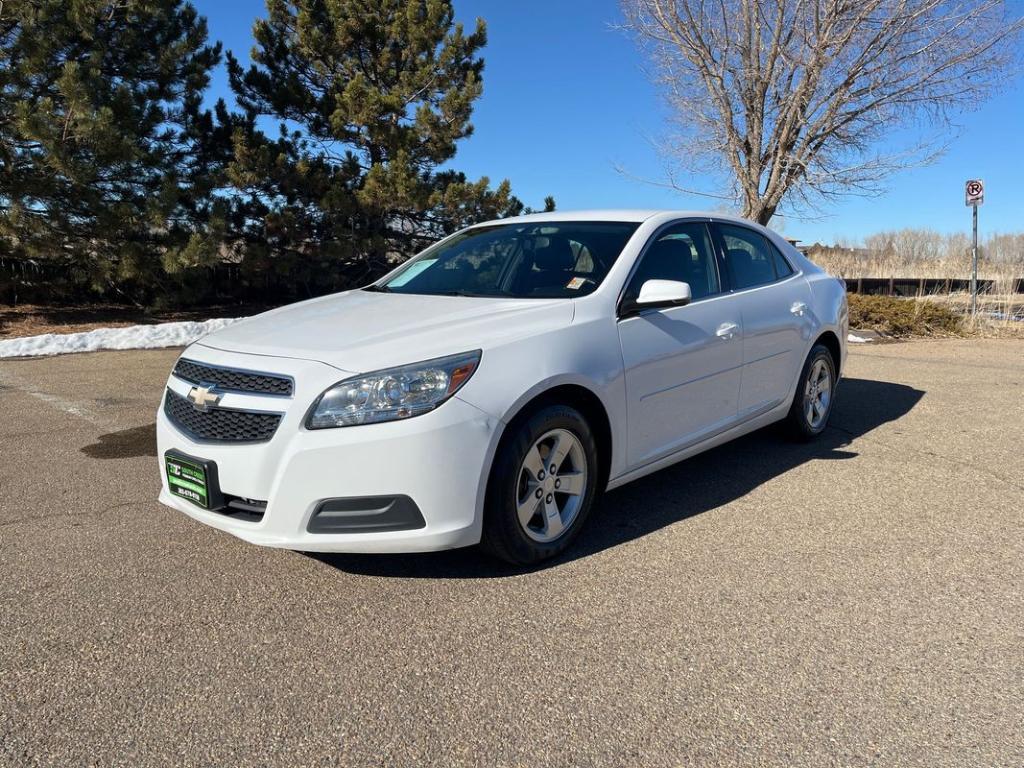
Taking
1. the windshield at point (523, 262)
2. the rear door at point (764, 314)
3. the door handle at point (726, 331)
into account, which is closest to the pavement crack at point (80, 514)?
the windshield at point (523, 262)

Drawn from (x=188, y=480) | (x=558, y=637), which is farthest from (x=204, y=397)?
(x=558, y=637)

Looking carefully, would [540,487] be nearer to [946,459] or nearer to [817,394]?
[817,394]

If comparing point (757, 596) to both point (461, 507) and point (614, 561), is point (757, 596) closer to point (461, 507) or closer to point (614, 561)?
point (614, 561)

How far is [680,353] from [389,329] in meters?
1.55

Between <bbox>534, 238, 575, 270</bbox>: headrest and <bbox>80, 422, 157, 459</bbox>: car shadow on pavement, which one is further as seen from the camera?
<bbox>80, 422, 157, 459</bbox>: car shadow on pavement

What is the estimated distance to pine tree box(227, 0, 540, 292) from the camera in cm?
1462

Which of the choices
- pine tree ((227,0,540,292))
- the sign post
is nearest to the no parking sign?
the sign post

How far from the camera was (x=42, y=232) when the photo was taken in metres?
12.7

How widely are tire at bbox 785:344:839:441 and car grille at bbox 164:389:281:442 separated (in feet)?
12.0

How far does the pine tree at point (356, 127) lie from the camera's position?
14617mm

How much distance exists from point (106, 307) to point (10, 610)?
13769 millimetres

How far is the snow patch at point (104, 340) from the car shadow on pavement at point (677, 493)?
24.4 feet

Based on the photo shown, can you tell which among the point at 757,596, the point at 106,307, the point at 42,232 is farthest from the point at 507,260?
the point at 106,307

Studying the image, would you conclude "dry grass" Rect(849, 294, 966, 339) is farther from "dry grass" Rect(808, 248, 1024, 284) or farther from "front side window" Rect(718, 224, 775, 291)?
"dry grass" Rect(808, 248, 1024, 284)
